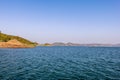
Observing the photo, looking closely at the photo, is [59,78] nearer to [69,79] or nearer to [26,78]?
[69,79]

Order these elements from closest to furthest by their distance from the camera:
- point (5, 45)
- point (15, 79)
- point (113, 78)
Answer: point (15, 79) → point (113, 78) → point (5, 45)

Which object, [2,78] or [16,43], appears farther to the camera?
[16,43]

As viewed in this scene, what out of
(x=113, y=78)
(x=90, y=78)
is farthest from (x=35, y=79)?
(x=113, y=78)

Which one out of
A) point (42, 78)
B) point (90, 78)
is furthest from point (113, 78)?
point (42, 78)

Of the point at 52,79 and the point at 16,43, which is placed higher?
the point at 16,43

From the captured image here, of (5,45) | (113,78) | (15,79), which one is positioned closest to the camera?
(15,79)

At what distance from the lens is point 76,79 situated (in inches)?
936

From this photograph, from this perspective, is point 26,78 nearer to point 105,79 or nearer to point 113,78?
point 105,79

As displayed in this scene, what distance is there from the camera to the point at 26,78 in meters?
24.0

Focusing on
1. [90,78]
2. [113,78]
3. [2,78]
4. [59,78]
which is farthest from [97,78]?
[2,78]

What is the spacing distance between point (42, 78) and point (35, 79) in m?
1.38

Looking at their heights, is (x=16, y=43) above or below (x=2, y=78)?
above

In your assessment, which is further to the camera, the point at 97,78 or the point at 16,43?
the point at 16,43

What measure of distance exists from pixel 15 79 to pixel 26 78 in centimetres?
194
